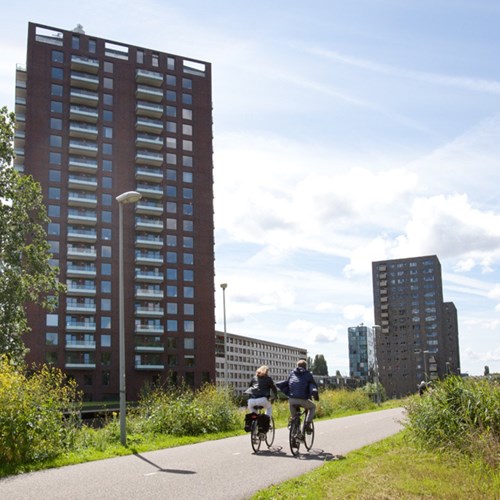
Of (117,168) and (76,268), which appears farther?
(117,168)

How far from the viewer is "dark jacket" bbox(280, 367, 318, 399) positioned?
13.0 m

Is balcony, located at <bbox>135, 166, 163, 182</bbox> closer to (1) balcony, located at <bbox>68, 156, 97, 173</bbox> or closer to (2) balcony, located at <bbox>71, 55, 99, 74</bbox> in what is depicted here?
(1) balcony, located at <bbox>68, 156, 97, 173</bbox>

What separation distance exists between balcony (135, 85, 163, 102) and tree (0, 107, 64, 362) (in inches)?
2234

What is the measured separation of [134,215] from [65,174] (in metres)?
10.2

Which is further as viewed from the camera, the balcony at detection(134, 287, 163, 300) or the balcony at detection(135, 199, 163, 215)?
the balcony at detection(135, 199, 163, 215)

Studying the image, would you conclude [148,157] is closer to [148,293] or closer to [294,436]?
[148,293]

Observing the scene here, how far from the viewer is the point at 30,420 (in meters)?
12.3

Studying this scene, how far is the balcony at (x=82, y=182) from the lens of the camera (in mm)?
81062

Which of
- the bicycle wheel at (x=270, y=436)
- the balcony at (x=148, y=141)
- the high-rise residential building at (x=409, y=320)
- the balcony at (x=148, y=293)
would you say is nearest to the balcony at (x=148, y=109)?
the balcony at (x=148, y=141)

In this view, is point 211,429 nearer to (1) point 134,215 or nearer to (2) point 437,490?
(2) point 437,490

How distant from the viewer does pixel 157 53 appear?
3597 inches

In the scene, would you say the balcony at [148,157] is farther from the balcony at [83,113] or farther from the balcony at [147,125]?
the balcony at [83,113]

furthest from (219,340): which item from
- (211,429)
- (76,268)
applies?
(211,429)

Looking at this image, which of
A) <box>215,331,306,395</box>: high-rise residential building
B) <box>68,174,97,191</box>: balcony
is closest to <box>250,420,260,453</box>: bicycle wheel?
<box>68,174,97,191</box>: balcony
